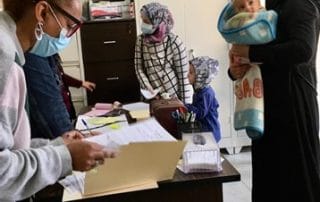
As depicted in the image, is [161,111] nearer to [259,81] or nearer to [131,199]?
[259,81]

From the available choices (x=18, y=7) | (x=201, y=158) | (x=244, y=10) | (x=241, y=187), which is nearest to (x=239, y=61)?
(x=244, y=10)

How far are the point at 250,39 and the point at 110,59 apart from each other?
2.14m

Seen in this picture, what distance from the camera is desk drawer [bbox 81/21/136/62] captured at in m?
3.53

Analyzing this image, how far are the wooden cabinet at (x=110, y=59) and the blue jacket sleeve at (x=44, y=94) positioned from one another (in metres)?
1.93

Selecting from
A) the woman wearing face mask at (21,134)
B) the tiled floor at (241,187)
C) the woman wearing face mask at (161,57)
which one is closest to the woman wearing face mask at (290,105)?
the woman wearing face mask at (21,134)

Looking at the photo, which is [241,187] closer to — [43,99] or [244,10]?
[244,10]

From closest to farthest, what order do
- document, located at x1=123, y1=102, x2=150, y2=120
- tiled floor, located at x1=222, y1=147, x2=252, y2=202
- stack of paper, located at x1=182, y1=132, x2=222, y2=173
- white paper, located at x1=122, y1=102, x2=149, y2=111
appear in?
stack of paper, located at x1=182, y1=132, x2=222, y2=173 → document, located at x1=123, y1=102, x2=150, y2=120 → white paper, located at x1=122, y1=102, x2=149, y2=111 → tiled floor, located at x1=222, y1=147, x2=252, y2=202

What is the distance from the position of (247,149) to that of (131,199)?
9.38 feet

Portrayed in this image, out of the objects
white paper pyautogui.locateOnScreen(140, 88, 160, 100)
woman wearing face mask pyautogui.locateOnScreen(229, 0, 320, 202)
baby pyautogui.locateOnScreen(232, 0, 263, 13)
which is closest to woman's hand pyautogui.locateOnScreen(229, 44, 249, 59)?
woman wearing face mask pyautogui.locateOnScreen(229, 0, 320, 202)

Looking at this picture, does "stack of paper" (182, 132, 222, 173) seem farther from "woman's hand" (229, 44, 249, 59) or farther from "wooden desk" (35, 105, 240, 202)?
"woman's hand" (229, 44, 249, 59)

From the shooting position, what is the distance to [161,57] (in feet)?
9.90

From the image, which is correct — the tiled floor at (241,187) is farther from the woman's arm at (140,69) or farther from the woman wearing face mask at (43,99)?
the woman wearing face mask at (43,99)

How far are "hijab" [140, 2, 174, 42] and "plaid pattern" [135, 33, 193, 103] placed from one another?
5 cm

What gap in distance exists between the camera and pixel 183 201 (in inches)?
52.7
